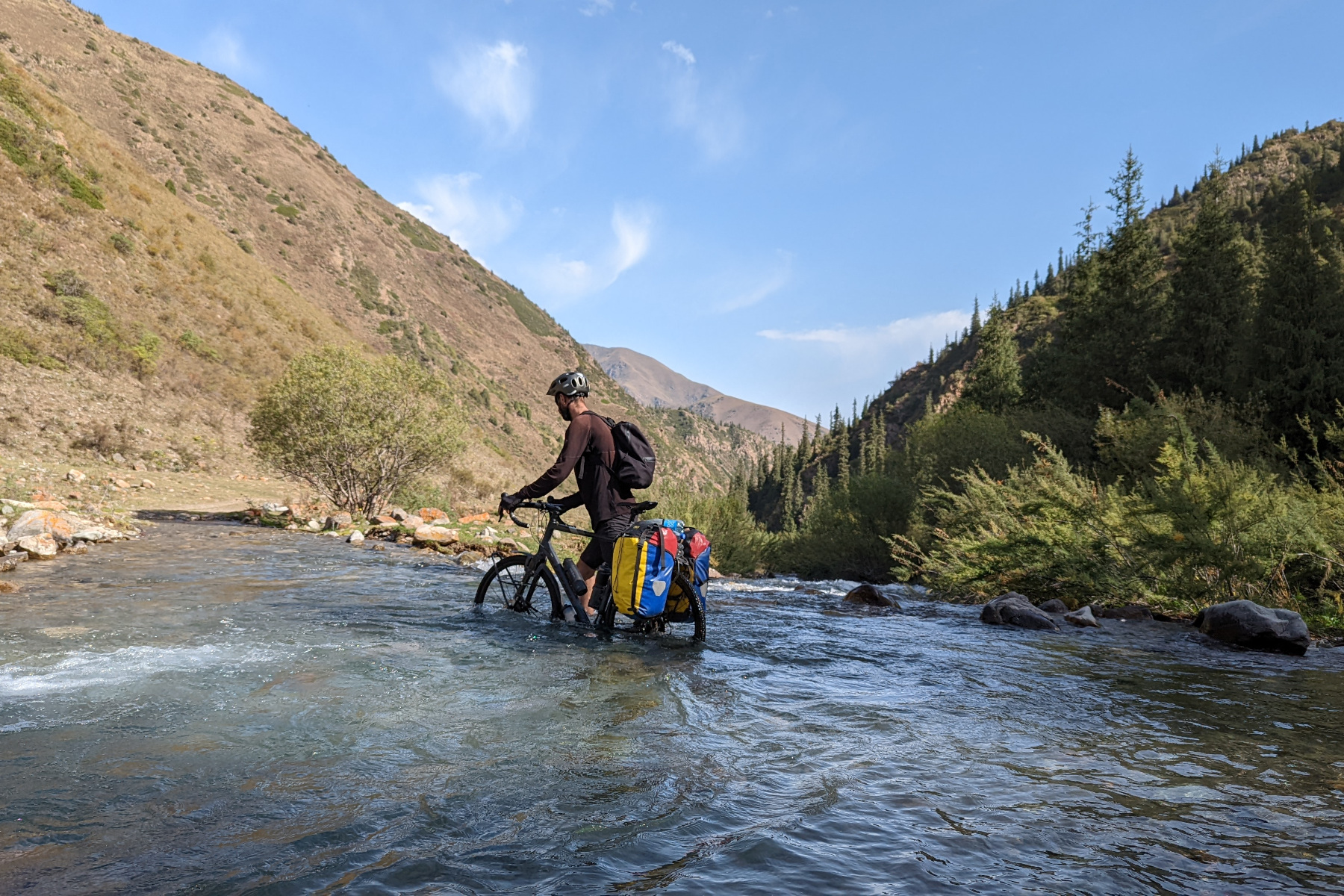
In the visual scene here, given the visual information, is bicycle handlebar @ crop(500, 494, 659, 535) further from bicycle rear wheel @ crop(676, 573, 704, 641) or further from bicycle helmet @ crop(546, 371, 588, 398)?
bicycle helmet @ crop(546, 371, 588, 398)

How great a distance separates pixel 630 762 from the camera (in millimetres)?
3838

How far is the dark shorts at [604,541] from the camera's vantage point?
700 centimetres

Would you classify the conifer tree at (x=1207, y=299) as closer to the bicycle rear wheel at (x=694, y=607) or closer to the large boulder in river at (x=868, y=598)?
the large boulder in river at (x=868, y=598)

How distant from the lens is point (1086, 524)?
11594 millimetres

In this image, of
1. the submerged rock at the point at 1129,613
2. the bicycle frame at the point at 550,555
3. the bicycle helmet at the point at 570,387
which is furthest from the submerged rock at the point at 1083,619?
the bicycle helmet at the point at 570,387

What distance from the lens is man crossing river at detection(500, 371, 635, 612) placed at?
6816mm

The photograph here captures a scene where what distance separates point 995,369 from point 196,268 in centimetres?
4964

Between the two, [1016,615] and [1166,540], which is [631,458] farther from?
[1166,540]

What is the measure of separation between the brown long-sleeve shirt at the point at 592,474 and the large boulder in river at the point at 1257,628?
6.59 meters

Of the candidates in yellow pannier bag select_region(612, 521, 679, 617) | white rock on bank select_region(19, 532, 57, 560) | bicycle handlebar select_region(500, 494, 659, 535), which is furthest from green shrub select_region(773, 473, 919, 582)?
white rock on bank select_region(19, 532, 57, 560)

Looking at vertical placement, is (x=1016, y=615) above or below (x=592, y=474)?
below

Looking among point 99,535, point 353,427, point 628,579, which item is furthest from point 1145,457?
point 99,535

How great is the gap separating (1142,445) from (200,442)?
30.0 metres

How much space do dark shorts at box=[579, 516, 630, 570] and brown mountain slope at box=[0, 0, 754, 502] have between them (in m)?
24.1
